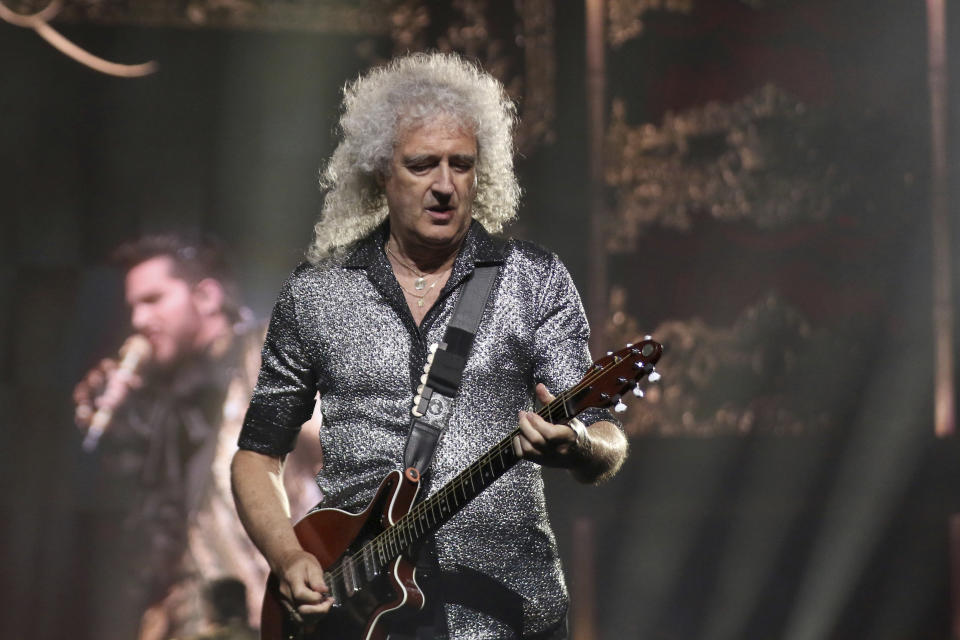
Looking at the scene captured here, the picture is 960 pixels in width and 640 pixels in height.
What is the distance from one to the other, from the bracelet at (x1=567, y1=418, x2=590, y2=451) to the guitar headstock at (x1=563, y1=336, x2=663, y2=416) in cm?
3

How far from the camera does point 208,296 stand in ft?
16.9

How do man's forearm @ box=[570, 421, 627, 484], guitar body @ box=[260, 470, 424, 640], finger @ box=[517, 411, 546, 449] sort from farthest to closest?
1. guitar body @ box=[260, 470, 424, 640]
2. man's forearm @ box=[570, 421, 627, 484]
3. finger @ box=[517, 411, 546, 449]

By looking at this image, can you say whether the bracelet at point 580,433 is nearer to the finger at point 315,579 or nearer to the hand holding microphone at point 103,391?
the finger at point 315,579

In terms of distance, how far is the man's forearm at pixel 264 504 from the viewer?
2377 mm

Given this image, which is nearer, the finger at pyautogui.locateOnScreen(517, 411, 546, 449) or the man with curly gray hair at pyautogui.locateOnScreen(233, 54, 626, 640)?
the finger at pyautogui.locateOnScreen(517, 411, 546, 449)

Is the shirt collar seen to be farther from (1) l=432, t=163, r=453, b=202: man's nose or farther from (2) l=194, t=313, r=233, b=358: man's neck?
(2) l=194, t=313, r=233, b=358: man's neck

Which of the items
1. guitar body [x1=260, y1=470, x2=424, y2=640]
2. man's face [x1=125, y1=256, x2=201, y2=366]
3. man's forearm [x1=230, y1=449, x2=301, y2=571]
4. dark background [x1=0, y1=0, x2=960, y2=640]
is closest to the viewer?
guitar body [x1=260, y1=470, x2=424, y2=640]

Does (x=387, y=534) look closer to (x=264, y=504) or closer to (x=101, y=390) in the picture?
(x=264, y=504)

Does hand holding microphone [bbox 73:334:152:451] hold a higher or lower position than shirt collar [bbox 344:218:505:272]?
lower

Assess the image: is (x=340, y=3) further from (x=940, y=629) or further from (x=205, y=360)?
(x=940, y=629)

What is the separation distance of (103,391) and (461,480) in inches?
127

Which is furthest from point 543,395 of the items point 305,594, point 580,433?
point 305,594

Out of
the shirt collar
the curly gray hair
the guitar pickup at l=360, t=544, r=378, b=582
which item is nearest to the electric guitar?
the guitar pickup at l=360, t=544, r=378, b=582

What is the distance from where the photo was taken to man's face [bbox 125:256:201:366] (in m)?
5.06
